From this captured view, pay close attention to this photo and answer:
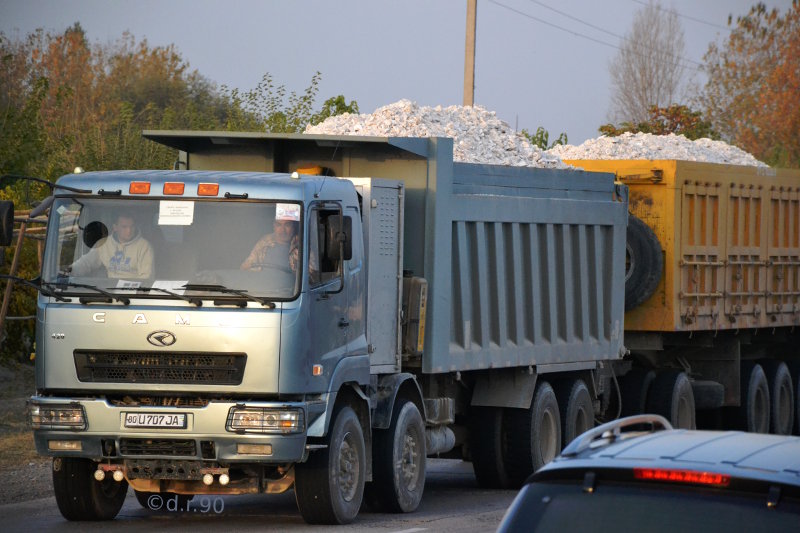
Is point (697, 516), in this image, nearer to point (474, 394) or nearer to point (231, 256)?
point (231, 256)

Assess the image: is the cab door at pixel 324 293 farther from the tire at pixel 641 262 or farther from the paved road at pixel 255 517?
the tire at pixel 641 262

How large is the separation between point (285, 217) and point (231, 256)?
18.3 inches

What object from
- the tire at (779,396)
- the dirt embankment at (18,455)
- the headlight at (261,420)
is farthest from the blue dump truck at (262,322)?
the tire at (779,396)

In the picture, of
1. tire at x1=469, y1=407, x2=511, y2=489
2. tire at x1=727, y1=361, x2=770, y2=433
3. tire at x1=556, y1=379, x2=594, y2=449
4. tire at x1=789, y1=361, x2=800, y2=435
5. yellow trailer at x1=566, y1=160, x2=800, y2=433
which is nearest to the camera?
tire at x1=469, y1=407, x2=511, y2=489

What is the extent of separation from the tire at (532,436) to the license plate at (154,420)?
4.64 meters

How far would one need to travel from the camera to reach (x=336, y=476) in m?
10.3

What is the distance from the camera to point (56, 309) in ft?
32.5

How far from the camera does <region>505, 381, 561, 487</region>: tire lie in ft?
44.5

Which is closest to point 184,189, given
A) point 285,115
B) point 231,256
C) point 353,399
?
point 231,256

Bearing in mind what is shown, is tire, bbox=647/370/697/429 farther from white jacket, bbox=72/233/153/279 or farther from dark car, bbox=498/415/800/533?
dark car, bbox=498/415/800/533

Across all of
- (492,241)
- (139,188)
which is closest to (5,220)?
(139,188)

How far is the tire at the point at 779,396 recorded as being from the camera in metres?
19.5

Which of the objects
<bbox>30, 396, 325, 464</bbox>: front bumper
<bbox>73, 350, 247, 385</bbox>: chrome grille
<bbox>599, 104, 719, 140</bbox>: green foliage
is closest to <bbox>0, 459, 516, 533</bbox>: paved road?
<bbox>30, 396, 325, 464</bbox>: front bumper

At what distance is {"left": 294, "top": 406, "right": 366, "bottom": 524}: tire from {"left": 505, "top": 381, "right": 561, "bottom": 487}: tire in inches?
126
